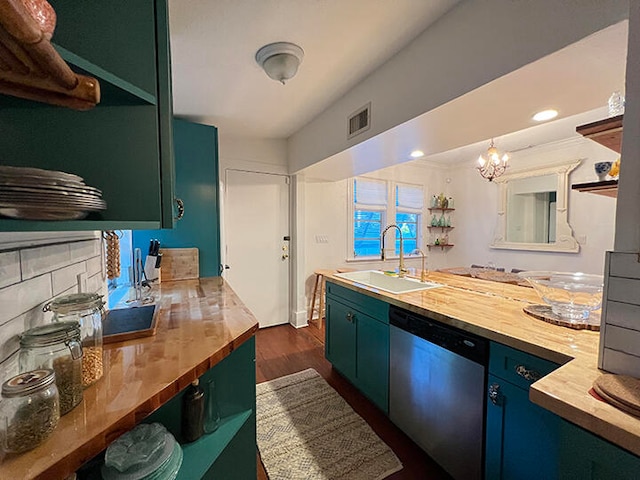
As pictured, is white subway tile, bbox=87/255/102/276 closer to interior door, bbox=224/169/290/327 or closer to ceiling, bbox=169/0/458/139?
ceiling, bbox=169/0/458/139

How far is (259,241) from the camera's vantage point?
11.6 ft

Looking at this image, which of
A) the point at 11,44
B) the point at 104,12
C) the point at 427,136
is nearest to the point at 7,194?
the point at 11,44

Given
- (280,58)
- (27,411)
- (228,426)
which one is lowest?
(228,426)

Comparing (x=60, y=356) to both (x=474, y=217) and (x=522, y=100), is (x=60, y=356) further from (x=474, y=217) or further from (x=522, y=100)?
(x=474, y=217)

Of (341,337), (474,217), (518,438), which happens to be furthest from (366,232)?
(518,438)

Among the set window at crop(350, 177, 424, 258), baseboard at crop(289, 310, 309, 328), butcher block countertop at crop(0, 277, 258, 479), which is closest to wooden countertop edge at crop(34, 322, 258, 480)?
butcher block countertop at crop(0, 277, 258, 479)

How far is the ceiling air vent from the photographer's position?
204 centimetres

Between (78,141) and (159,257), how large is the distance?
59.9 inches

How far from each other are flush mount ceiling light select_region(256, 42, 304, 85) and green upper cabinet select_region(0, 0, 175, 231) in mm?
821

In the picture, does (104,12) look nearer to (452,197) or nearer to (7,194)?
(7,194)

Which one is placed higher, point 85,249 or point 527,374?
point 85,249

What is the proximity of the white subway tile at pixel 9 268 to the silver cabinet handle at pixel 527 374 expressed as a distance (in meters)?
1.69

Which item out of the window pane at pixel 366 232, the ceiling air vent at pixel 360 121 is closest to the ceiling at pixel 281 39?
the ceiling air vent at pixel 360 121

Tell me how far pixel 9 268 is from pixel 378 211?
4.33 metres
